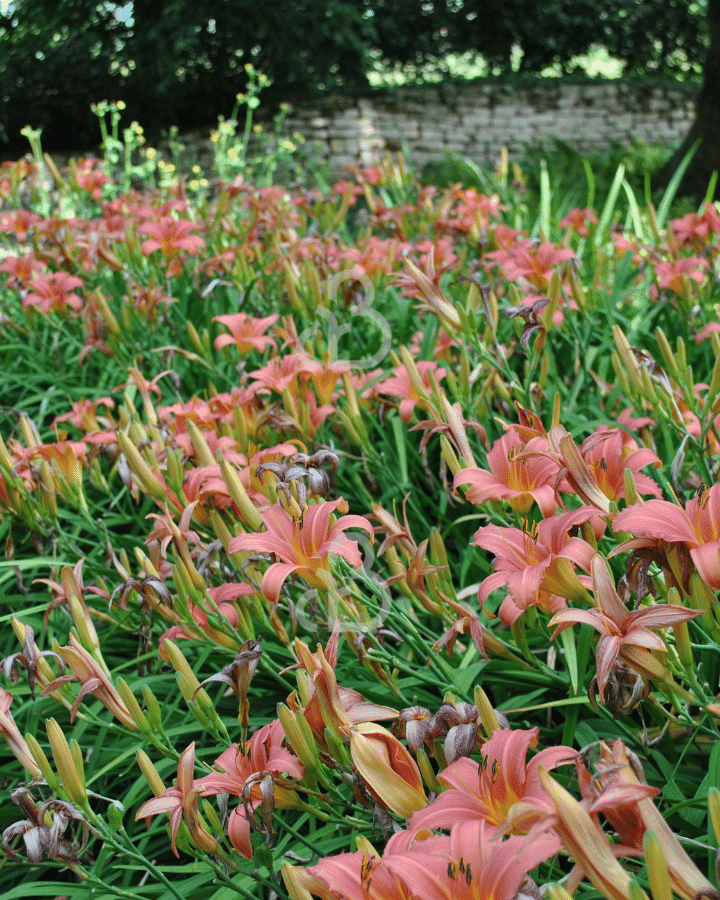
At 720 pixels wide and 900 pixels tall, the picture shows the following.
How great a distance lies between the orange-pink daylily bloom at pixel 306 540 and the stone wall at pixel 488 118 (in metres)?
11.3

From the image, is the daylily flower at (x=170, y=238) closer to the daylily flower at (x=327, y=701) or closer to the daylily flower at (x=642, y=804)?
→ the daylily flower at (x=327, y=701)

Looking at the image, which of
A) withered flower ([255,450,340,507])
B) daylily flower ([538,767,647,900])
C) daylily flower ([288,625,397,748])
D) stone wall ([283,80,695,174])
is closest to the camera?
daylily flower ([538,767,647,900])

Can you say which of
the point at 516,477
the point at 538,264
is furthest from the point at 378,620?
the point at 538,264

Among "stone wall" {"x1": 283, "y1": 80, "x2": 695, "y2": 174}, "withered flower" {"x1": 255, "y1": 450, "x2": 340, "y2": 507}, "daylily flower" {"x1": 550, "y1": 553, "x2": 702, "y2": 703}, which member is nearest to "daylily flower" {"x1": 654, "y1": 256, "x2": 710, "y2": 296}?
"withered flower" {"x1": 255, "y1": 450, "x2": 340, "y2": 507}

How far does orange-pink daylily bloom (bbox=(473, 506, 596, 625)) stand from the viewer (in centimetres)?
104

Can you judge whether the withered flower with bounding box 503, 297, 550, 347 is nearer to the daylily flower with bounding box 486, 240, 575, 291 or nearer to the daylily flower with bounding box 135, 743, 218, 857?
the daylily flower with bounding box 486, 240, 575, 291

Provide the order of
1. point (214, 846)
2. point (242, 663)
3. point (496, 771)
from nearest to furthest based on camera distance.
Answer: point (496, 771) → point (214, 846) → point (242, 663)

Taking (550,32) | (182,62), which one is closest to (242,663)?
(182,62)

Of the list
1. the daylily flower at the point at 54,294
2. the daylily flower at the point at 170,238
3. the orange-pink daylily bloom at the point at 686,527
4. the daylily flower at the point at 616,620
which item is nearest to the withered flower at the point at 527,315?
the orange-pink daylily bloom at the point at 686,527

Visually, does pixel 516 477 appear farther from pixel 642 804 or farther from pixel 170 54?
pixel 170 54

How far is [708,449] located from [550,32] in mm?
15819

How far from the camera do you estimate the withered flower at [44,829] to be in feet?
3.41

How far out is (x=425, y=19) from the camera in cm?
1396

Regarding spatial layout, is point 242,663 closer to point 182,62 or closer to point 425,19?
point 182,62
